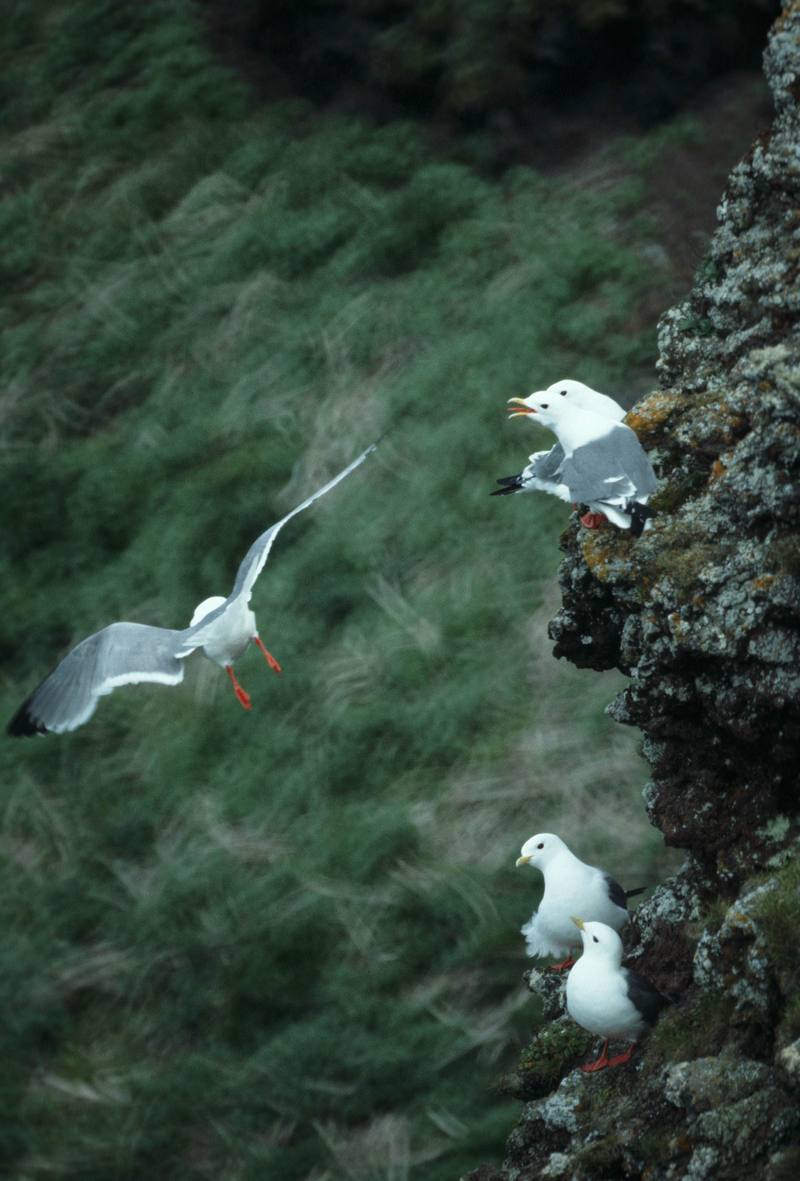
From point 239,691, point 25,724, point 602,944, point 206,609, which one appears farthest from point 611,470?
point 25,724

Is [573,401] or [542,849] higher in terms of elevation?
[573,401]

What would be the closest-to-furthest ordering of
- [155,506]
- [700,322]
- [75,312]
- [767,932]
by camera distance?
[767,932] < [700,322] < [155,506] < [75,312]

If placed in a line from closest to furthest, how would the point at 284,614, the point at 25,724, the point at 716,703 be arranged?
the point at 716,703 → the point at 25,724 → the point at 284,614

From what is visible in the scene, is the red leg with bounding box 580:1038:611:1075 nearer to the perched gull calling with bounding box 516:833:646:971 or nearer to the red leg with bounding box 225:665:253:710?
Result: the perched gull calling with bounding box 516:833:646:971

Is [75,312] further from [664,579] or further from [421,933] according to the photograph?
[664,579]

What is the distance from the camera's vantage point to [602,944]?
14.9ft

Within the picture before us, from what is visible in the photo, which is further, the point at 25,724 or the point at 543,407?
the point at 25,724

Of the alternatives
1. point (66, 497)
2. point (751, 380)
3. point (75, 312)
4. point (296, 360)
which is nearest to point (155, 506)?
point (66, 497)

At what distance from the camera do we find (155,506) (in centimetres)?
996

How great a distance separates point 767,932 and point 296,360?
7225mm

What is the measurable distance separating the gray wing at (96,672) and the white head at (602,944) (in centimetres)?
200

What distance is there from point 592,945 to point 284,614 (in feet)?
15.2

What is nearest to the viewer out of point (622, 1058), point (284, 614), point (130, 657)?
point (622, 1058)

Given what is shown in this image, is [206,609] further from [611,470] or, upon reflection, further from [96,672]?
[611,470]
